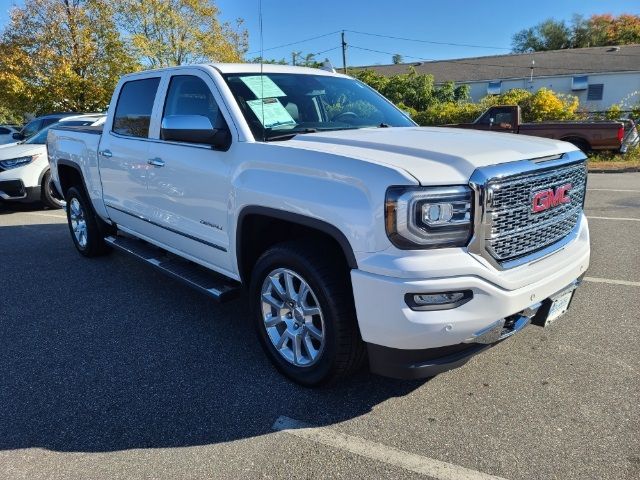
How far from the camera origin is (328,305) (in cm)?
271

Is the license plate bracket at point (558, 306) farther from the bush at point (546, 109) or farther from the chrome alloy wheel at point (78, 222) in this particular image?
the bush at point (546, 109)

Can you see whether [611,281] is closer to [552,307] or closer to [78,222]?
[552,307]

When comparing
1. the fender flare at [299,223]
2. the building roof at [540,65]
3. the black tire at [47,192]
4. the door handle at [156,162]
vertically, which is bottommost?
the black tire at [47,192]

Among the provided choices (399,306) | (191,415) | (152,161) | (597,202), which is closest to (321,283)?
(399,306)

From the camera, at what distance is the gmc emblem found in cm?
273

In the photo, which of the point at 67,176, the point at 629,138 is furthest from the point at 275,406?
the point at 629,138

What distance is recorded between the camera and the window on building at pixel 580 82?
3512cm

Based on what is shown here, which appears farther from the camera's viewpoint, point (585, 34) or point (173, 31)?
point (585, 34)

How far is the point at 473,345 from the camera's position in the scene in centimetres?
257

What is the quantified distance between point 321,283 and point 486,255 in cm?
86

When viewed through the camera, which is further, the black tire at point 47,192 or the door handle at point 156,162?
the black tire at point 47,192

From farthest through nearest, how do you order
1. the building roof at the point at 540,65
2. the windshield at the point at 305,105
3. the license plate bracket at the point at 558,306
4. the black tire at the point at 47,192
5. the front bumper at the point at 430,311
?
the building roof at the point at 540,65
the black tire at the point at 47,192
the windshield at the point at 305,105
the license plate bracket at the point at 558,306
the front bumper at the point at 430,311

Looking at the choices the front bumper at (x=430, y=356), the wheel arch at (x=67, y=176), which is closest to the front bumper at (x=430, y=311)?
the front bumper at (x=430, y=356)

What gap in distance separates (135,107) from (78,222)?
222cm
